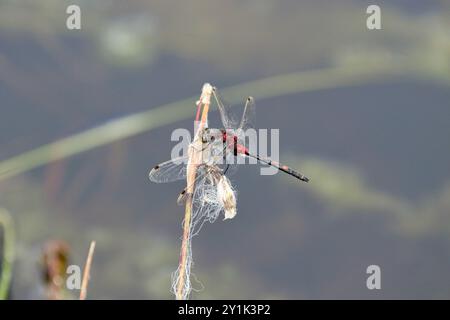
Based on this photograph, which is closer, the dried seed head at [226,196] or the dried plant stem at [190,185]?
the dried plant stem at [190,185]

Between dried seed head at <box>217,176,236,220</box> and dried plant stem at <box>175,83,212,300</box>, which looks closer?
dried plant stem at <box>175,83,212,300</box>

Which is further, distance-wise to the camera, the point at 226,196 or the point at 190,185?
the point at 226,196
